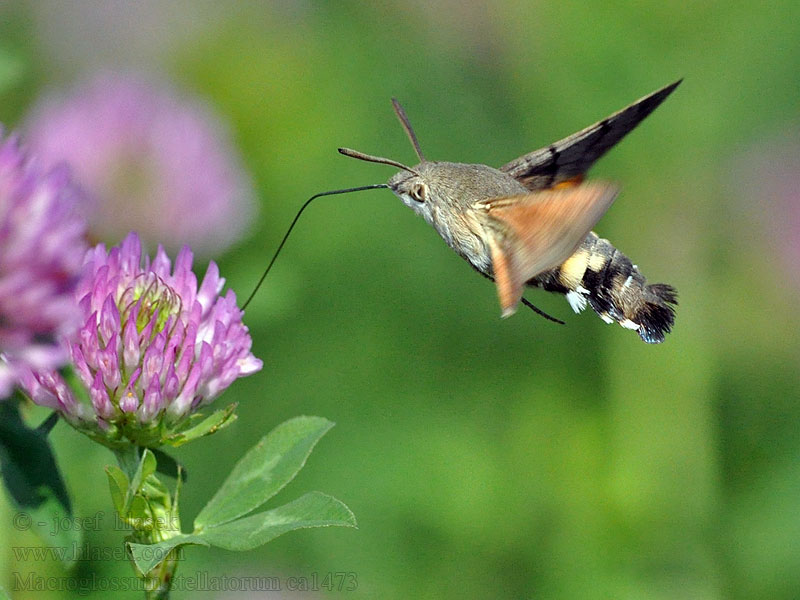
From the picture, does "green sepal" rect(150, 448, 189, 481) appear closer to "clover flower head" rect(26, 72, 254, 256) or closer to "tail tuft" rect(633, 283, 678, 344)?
"tail tuft" rect(633, 283, 678, 344)

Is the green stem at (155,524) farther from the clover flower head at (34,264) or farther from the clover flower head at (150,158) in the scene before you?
the clover flower head at (150,158)

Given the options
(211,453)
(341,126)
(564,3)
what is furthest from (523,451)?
(341,126)

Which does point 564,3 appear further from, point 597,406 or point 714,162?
point 597,406

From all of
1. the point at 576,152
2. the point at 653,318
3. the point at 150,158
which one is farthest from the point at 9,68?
the point at 150,158

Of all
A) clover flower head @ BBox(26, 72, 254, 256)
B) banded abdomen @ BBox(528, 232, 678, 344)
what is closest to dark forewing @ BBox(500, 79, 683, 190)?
banded abdomen @ BBox(528, 232, 678, 344)

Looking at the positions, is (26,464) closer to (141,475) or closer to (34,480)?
(34,480)

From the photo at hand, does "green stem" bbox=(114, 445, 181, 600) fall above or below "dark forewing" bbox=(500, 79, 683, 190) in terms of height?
below

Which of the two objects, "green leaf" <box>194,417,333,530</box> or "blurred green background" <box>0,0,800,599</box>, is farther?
"blurred green background" <box>0,0,800,599</box>
